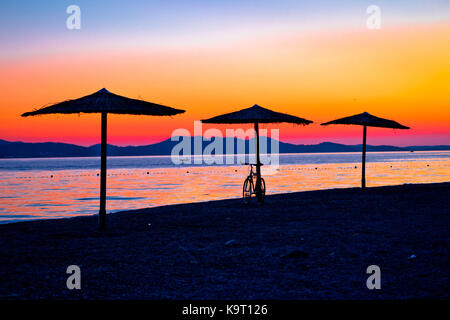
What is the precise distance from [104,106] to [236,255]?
4.46 metres

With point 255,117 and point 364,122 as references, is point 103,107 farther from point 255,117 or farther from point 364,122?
point 364,122

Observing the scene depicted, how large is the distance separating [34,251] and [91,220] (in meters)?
4.75

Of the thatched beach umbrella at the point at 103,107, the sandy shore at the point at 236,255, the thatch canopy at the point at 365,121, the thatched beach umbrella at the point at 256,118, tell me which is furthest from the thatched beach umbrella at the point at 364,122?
the thatched beach umbrella at the point at 103,107

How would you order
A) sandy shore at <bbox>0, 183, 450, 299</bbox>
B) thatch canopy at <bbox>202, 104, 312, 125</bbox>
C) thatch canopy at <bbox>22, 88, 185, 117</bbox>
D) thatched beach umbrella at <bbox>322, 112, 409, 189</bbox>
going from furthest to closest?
thatched beach umbrella at <bbox>322, 112, 409, 189</bbox>, thatch canopy at <bbox>202, 104, 312, 125</bbox>, thatch canopy at <bbox>22, 88, 185, 117</bbox>, sandy shore at <bbox>0, 183, 450, 299</bbox>

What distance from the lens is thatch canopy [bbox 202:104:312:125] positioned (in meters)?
15.2

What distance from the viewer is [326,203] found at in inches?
626

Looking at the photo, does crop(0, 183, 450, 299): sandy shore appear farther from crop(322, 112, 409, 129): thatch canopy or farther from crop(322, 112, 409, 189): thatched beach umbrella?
crop(322, 112, 409, 129): thatch canopy

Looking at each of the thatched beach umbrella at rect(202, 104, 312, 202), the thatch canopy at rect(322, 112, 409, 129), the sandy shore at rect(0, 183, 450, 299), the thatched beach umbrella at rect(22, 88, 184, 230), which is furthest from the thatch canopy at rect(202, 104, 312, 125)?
the thatched beach umbrella at rect(22, 88, 184, 230)

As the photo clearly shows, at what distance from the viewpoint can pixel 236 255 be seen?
777cm
